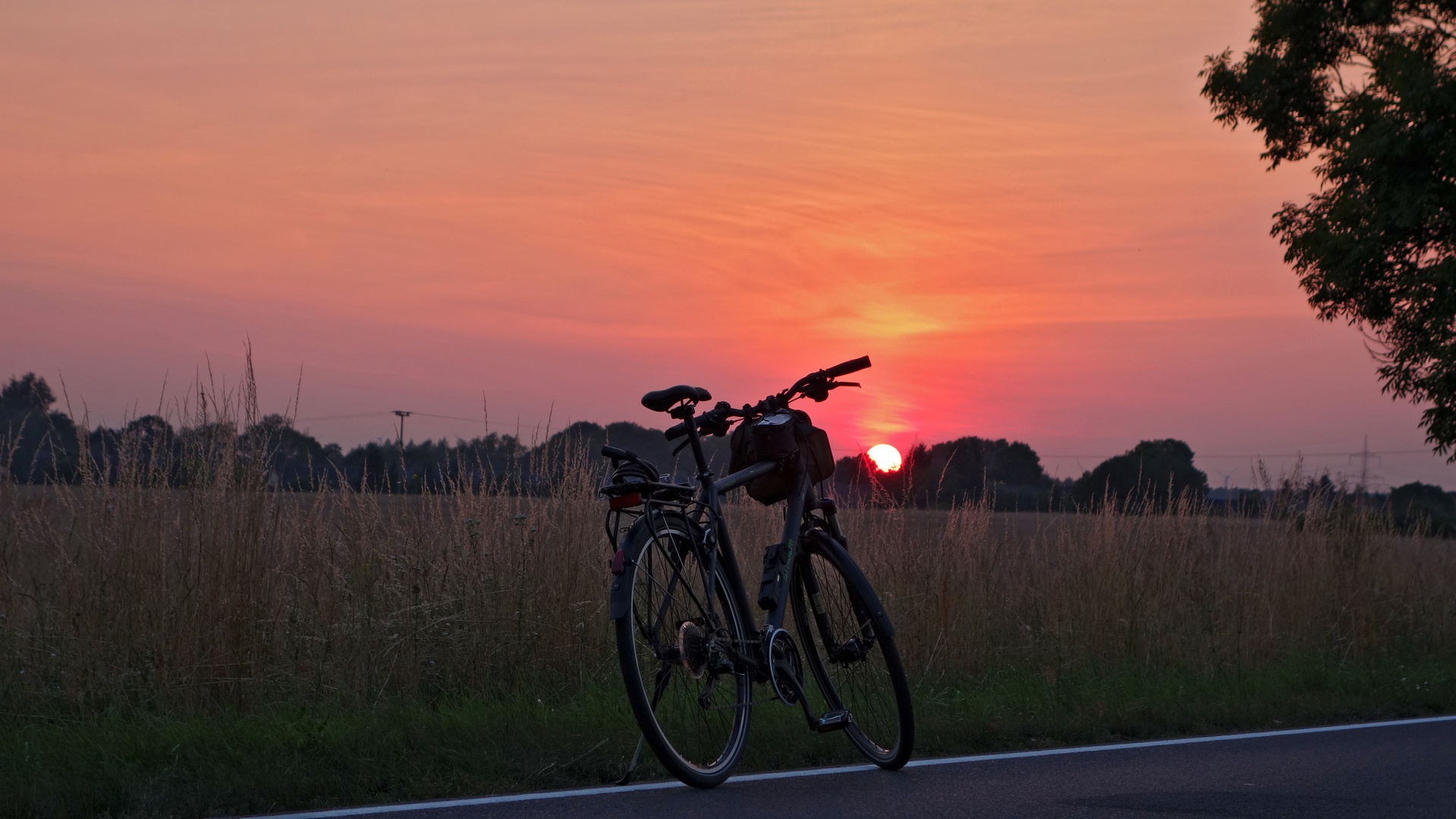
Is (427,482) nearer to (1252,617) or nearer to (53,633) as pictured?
(53,633)

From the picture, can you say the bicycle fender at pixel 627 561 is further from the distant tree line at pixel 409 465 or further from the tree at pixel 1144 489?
the tree at pixel 1144 489

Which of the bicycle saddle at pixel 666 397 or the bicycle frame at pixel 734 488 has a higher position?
the bicycle saddle at pixel 666 397

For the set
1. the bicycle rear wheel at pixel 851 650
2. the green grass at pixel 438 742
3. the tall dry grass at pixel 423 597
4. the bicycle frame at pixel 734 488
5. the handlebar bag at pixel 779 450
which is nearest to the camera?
the green grass at pixel 438 742

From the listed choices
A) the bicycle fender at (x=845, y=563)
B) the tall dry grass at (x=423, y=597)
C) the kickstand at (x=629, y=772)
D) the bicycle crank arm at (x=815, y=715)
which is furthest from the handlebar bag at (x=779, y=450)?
the tall dry grass at (x=423, y=597)

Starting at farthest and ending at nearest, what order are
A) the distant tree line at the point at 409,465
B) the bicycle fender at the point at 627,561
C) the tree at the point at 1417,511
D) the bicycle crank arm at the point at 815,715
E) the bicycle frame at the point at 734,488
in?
the tree at the point at 1417,511 → the distant tree line at the point at 409,465 → the bicycle crank arm at the point at 815,715 → the bicycle frame at the point at 734,488 → the bicycle fender at the point at 627,561

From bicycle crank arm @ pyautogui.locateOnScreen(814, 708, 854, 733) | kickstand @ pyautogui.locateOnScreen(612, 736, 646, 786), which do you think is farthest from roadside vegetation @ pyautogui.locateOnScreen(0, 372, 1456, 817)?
bicycle crank arm @ pyautogui.locateOnScreen(814, 708, 854, 733)

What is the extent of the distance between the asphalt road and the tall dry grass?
2.46 m

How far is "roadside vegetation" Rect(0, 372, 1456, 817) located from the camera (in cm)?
552

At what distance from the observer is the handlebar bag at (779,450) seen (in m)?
5.44

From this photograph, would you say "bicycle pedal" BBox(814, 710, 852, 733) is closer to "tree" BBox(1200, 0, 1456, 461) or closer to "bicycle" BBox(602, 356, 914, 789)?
"bicycle" BBox(602, 356, 914, 789)

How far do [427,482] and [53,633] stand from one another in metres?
2.99

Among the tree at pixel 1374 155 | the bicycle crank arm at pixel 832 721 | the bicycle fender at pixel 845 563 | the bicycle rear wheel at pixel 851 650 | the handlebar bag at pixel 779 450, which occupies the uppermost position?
the tree at pixel 1374 155

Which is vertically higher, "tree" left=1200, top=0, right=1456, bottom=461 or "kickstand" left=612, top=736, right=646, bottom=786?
"tree" left=1200, top=0, right=1456, bottom=461

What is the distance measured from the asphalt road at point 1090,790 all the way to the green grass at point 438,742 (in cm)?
41
